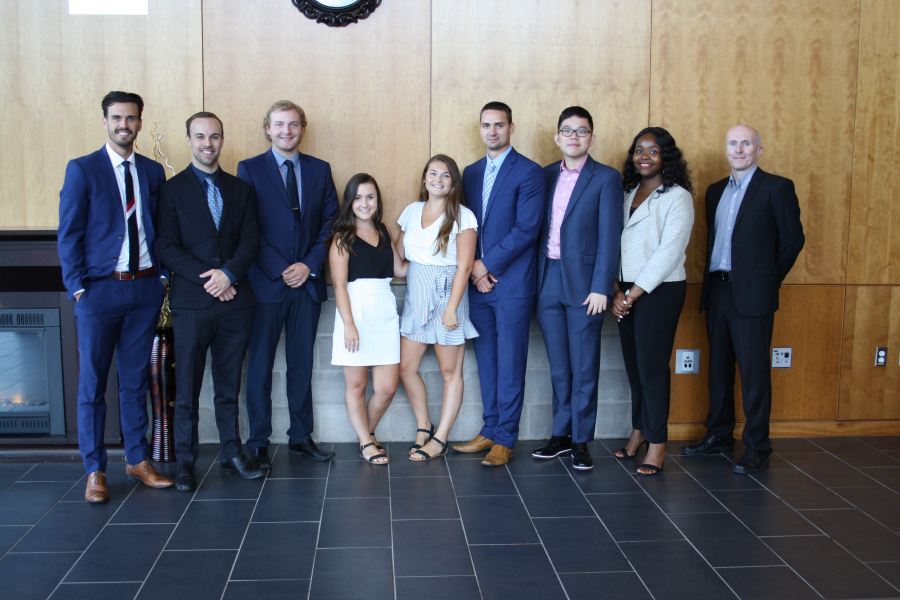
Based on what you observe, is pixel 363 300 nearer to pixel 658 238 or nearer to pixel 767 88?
pixel 658 238

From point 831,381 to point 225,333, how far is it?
3587 mm

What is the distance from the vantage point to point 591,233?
369cm

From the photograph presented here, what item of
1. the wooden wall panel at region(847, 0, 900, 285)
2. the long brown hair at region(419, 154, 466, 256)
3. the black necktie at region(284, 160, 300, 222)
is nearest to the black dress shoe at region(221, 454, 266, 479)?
the black necktie at region(284, 160, 300, 222)

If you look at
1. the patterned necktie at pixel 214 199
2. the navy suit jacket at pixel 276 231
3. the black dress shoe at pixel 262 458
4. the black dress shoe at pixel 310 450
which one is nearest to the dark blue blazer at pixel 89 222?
the patterned necktie at pixel 214 199

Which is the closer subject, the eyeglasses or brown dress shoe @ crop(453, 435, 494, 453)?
the eyeglasses

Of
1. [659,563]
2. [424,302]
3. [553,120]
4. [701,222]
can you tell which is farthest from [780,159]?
[659,563]

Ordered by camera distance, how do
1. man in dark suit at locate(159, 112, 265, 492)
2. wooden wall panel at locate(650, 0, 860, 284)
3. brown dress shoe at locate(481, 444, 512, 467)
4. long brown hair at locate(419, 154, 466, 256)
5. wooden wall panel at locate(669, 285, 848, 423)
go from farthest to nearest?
wooden wall panel at locate(669, 285, 848, 423) < wooden wall panel at locate(650, 0, 860, 284) < brown dress shoe at locate(481, 444, 512, 467) < long brown hair at locate(419, 154, 466, 256) < man in dark suit at locate(159, 112, 265, 492)

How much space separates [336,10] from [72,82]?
1.49 metres

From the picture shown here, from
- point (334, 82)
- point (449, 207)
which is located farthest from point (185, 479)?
point (334, 82)

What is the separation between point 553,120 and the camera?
4.17 m

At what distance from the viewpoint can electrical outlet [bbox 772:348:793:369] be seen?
4.40 metres

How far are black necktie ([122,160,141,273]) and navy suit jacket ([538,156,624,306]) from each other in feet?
6.74

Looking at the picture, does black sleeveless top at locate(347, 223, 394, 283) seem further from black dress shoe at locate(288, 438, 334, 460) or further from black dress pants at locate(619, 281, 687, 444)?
black dress pants at locate(619, 281, 687, 444)

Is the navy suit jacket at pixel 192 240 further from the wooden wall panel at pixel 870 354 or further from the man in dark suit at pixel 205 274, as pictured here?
the wooden wall panel at pixel 870 354
